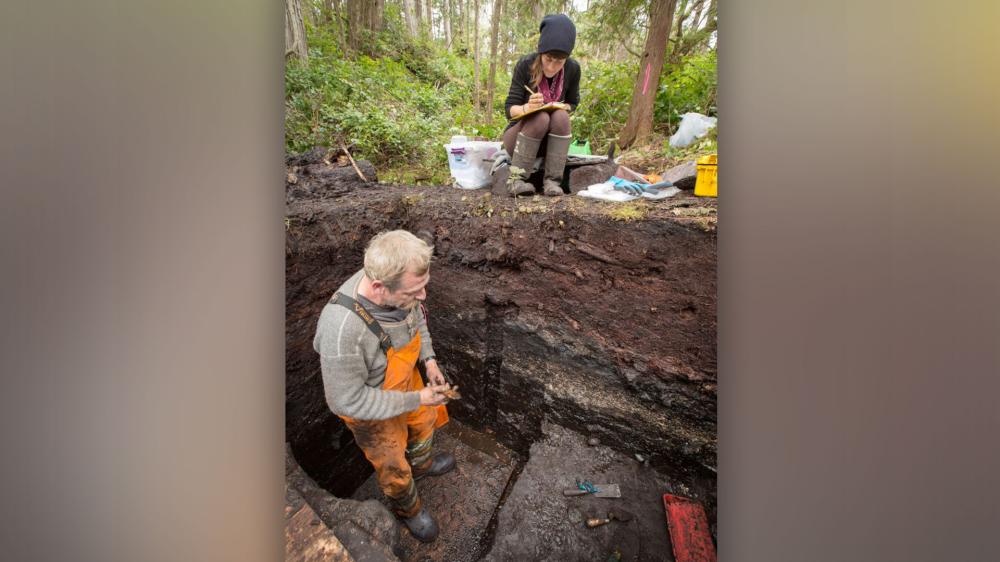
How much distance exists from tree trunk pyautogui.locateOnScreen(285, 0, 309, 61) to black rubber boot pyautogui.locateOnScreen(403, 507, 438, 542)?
55.3 inches

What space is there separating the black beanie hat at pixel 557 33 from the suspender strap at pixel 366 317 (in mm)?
1125

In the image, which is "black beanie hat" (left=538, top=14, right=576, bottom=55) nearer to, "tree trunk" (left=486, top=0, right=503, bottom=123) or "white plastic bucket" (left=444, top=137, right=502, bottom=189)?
"tree trunk" (left=486, top=0, right=503, bottom=123)

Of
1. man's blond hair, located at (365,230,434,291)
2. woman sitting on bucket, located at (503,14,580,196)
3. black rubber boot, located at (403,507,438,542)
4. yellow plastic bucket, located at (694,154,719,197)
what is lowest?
black rubber boot, located at (403,507,438,542)

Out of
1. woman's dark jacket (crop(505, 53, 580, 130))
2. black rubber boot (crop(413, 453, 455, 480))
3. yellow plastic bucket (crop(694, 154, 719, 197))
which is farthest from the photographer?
woman's dark jacket (crop(505, 53, 580, 130))

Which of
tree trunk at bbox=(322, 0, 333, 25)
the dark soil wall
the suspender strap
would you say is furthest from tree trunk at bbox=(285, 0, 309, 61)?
the suspender strap

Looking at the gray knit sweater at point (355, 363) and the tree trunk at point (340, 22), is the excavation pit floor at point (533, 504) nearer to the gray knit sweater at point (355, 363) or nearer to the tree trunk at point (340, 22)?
the gray knit sweater at point (355, 363)

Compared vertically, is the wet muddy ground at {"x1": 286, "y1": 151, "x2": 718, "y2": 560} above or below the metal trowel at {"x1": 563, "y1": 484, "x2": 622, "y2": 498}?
above

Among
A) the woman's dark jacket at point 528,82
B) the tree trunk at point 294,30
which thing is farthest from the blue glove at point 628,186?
the tree trunk at point 294,30

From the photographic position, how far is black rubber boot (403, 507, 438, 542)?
3.39 feet

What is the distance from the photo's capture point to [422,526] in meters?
1.08
